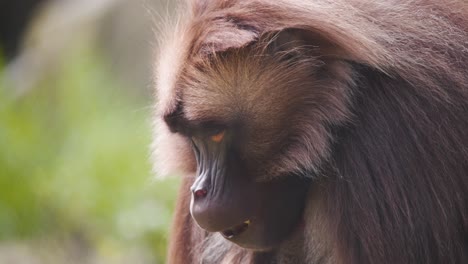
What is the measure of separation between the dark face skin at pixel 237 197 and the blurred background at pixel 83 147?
7.18ft

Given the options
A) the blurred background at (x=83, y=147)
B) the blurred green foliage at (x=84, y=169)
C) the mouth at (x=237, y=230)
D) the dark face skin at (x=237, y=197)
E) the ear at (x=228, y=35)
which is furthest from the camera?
the blurred green foliage at (x=84, y=169)

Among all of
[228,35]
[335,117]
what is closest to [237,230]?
[335,117]

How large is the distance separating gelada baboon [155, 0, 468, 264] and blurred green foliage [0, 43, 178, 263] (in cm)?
306

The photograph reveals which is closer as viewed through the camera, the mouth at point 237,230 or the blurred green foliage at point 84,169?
the mouth at point 237,230

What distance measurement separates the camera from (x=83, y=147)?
26.6 feet

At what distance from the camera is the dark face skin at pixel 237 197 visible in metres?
3.35

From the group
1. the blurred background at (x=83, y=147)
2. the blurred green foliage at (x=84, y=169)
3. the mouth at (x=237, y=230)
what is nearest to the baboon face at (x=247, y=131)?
the mouth at (x=237, y=230)

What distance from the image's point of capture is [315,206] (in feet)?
11.3

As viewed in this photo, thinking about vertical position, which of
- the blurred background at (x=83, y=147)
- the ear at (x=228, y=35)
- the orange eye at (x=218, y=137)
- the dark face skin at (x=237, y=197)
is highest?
the ear at (x=228, y=35)

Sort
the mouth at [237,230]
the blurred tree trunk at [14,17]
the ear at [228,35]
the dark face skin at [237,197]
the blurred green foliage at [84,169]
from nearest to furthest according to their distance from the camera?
the ear at [228,35] → the dark face skin at [237,197] → the mouth at [237,230] → the blurred green foliage at [84,169] → the blurred tree trunk at [14,17]

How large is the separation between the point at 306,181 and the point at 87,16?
24.2 ft

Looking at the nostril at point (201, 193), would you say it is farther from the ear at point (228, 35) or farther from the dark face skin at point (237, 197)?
the ear at point (228, 35)

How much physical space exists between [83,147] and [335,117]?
16.8 ft

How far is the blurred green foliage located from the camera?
690cm
